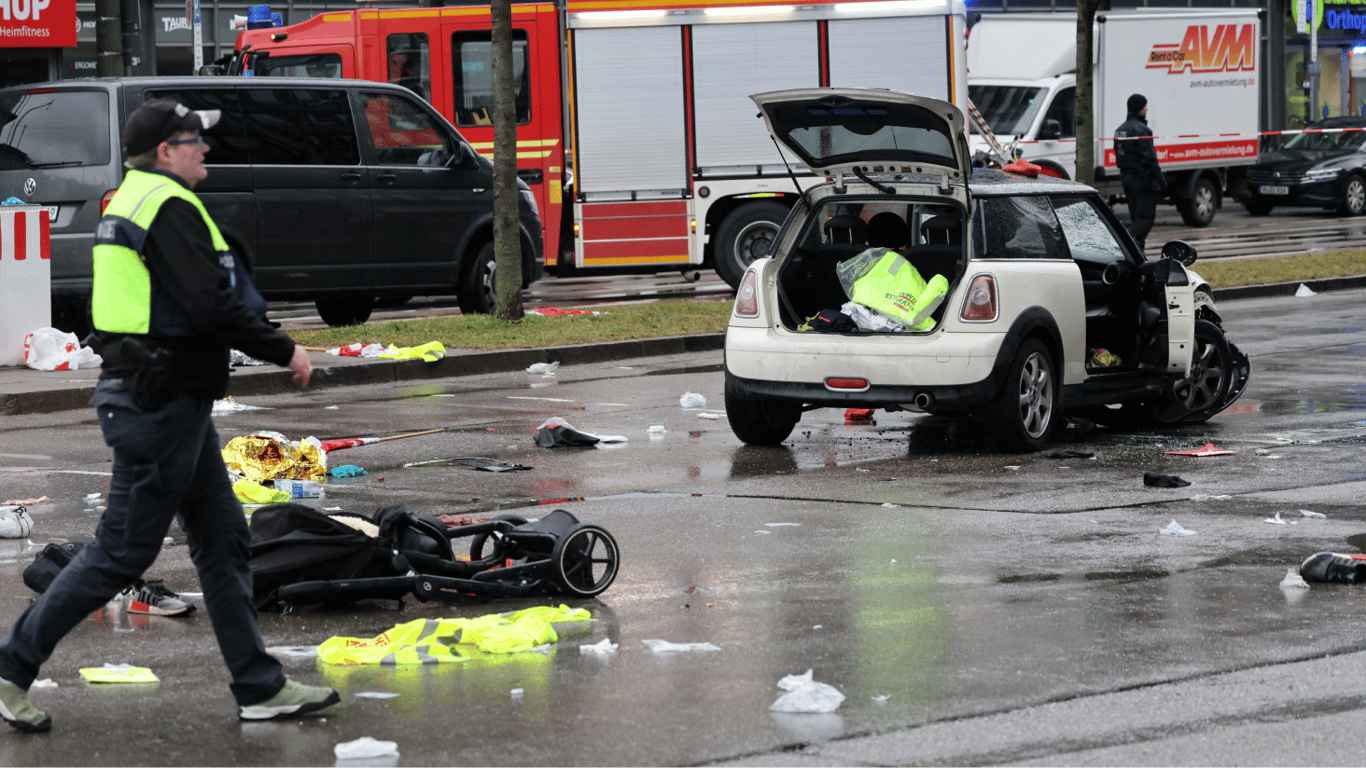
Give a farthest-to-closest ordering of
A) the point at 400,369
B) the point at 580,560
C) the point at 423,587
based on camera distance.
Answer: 1. the point at 400,369
2. the point at 580,560
3. the point at 423,587

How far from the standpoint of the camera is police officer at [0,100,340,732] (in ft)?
15.8

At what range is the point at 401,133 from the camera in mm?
16250

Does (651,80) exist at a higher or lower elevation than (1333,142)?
higher

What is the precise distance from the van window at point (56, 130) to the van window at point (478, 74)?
21.4 feet

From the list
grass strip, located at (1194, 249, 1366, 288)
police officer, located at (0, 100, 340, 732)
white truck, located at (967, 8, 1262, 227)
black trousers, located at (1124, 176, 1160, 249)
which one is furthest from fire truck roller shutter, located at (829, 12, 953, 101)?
police officer, located at (0, 100, 340, 732)

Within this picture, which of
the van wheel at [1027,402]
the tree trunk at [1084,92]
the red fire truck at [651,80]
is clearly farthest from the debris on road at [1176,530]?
the tree trunk at [1084,92]

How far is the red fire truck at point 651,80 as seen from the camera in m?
19.9

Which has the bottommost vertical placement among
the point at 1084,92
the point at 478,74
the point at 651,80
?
the point at 1084,92

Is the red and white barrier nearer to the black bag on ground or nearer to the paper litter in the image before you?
the black bag on ground

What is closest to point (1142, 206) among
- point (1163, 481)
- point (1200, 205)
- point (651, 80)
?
point (651, 80)

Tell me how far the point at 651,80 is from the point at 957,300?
1085 cm

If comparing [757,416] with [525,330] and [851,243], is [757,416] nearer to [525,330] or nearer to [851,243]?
[851,243]

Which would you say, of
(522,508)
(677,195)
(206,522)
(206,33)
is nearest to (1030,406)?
(522,508)

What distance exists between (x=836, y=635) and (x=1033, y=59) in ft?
82.7
